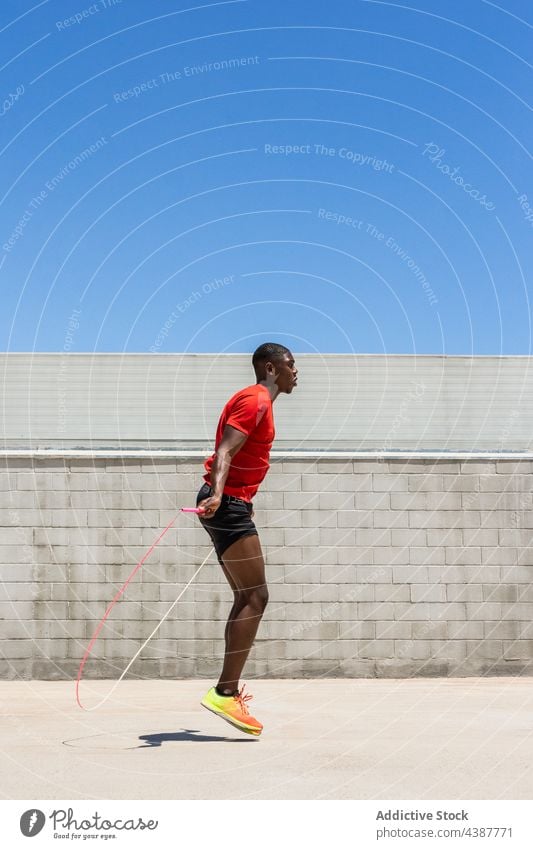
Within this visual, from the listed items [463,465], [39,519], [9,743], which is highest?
[463,465]

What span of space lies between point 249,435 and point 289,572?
402 centimetres

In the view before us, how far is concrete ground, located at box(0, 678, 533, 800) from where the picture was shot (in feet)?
12.4

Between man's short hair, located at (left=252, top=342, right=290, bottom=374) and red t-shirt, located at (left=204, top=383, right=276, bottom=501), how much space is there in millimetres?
177

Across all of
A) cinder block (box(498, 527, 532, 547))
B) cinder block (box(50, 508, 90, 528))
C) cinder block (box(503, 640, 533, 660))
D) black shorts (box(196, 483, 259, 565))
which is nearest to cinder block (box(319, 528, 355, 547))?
cinder block (box(498, 527, 532, 547))

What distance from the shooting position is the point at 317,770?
4.12 meters

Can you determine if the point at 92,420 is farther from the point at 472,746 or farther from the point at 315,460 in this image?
the point at 472,746

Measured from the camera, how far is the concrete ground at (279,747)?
3771mm

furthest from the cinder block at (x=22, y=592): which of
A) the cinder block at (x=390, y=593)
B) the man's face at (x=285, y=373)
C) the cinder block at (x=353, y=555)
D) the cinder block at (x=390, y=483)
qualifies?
the man's face at (x=285, y=373)

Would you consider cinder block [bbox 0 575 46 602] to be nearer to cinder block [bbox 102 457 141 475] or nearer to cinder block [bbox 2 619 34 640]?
cinder block [bbox 2 619 34 640]

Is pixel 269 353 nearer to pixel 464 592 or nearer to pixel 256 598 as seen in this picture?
pixel 256 598

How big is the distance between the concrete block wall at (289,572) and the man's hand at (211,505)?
407 centimetres
